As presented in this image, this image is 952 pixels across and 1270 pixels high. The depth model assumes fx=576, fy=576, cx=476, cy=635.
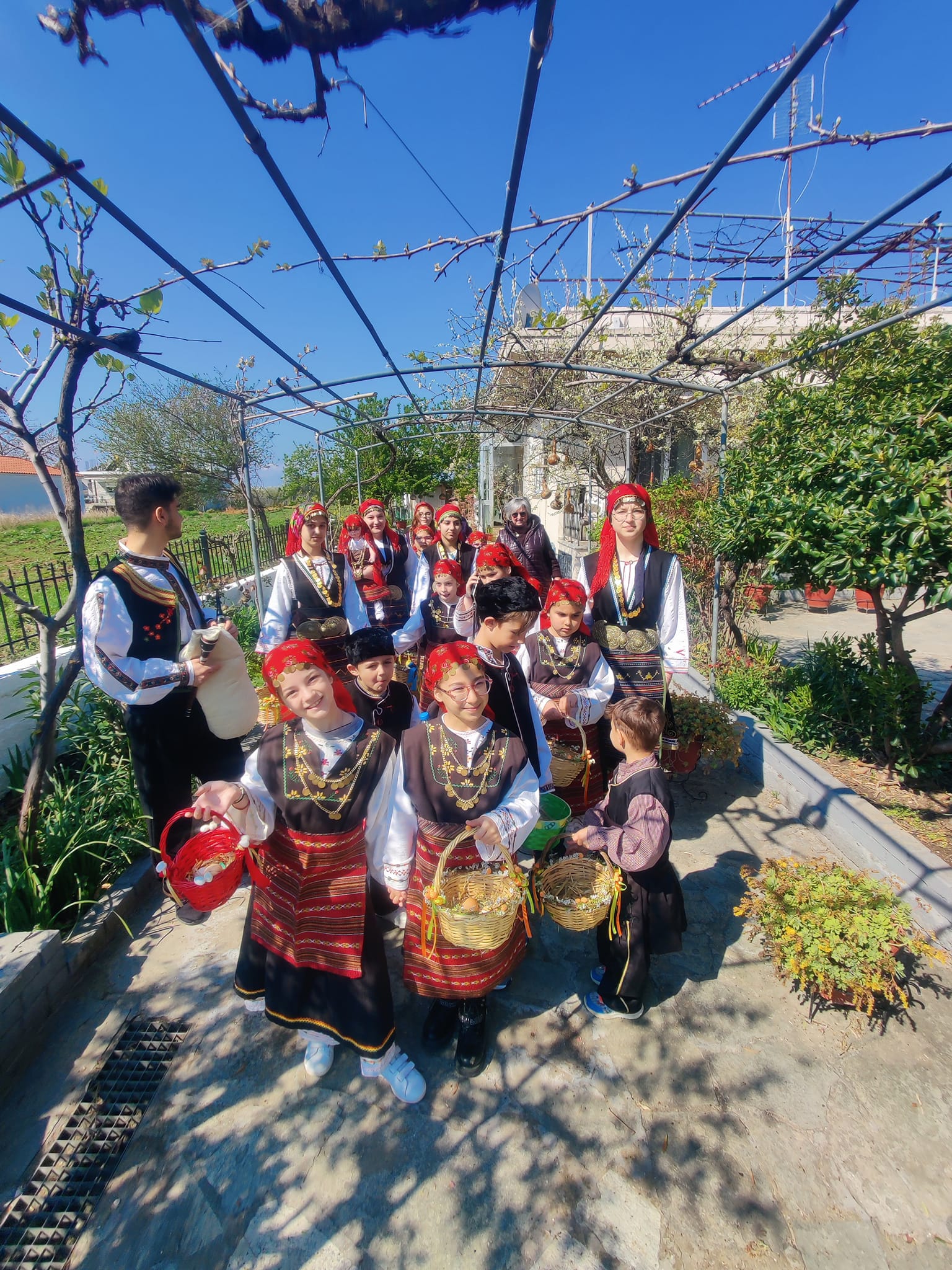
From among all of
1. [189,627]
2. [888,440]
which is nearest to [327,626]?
[189,627]

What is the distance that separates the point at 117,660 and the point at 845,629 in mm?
8550

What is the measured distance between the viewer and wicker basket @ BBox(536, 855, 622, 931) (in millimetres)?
2041

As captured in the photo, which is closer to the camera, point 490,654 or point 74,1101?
point 74,1101

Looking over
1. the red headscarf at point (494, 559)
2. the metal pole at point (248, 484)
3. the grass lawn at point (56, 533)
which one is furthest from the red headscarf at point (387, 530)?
the grass lawn at point (56, 533)

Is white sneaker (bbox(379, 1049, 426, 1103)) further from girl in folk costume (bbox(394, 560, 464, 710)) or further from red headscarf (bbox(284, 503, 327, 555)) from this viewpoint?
red headscarf (bbox(284, 503, 327, 555))

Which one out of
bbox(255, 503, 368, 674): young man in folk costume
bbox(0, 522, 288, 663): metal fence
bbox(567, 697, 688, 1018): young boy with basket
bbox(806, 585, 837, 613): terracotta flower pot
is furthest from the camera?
bbox(806, 585, 837, 613): terracotta flower pot

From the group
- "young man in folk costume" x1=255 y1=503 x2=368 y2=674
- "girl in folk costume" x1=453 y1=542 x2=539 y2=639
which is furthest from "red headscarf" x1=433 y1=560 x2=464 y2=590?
"young man in folk costume" x1=255 y1=503 x2=368 y2=674

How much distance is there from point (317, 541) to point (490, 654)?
219cm

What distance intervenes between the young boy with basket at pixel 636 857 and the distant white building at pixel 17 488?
1563 inches

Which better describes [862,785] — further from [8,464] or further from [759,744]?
[8,464]

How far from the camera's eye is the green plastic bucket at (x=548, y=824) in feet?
7.78

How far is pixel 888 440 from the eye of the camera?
3.01 meters

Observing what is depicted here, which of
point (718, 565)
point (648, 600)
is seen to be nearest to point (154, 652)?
point (648, 600)

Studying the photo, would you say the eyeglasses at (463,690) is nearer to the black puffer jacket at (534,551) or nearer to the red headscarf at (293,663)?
the red headscarf at (293,663)
